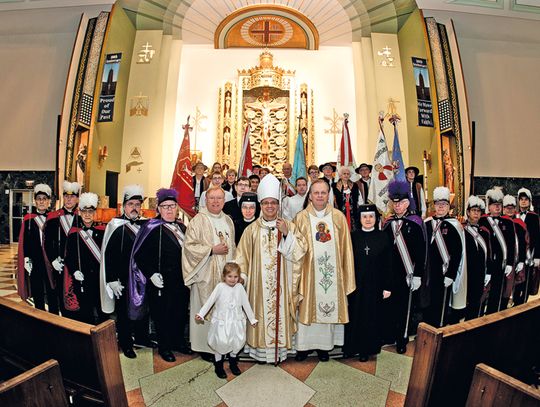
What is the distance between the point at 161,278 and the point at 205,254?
0.62 m

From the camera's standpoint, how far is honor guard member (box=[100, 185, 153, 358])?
3.42 m

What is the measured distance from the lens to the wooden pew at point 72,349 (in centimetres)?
117

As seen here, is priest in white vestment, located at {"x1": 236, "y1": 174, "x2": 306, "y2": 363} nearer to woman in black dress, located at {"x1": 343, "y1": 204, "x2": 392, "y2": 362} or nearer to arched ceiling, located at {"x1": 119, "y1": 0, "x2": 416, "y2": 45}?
woman in black dress, located at {"x1": 343, "y1": 204, "x2": 392, "y2": 362}

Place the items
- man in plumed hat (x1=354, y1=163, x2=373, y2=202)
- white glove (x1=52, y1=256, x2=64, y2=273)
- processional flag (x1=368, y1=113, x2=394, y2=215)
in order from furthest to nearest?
man in plumed hat (x1=354, y1=163, x2=373, y2=202) → processional flag (x1=368, y1=113, x2=394, y2=215) → white glove (x1=52, y1=256, x2=64, y2=273)

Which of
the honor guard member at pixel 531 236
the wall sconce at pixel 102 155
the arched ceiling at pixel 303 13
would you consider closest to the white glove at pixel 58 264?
the wall sconce at pixel 102 155

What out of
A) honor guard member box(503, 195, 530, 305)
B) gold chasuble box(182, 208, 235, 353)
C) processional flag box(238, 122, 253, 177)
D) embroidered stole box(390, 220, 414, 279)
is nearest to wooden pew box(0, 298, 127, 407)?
gold chasuble box(182, 208, 235, 353)

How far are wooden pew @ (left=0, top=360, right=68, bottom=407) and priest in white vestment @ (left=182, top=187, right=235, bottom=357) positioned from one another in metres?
2.14

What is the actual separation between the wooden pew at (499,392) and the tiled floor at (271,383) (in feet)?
6.18

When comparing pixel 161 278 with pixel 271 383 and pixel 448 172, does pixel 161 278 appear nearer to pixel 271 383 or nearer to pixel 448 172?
pixel 271 383

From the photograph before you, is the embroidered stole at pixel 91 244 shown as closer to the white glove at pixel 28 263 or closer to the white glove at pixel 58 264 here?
the white glove at pixel 58 264

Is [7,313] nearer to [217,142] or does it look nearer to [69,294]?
[69,294]

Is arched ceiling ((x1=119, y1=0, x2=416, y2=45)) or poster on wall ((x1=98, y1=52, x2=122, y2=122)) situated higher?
arched ceiling ((x1=119, y1=0, x2=416, y2=45))

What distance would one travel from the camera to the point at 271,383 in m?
2.82

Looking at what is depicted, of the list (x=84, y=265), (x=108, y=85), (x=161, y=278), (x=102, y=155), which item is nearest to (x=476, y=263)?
(x=161, y=278)
